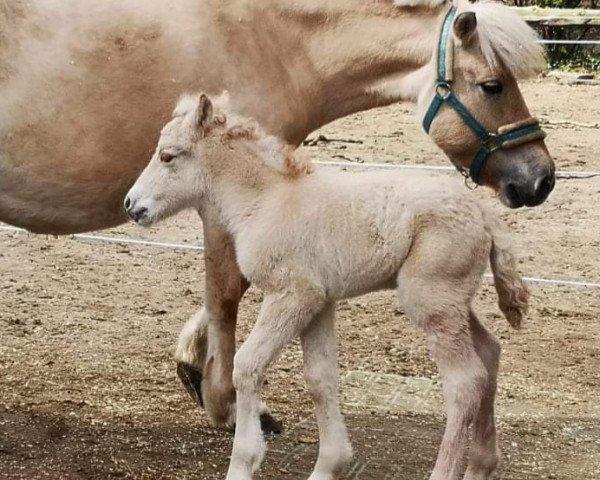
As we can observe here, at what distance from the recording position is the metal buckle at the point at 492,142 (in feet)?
13.2

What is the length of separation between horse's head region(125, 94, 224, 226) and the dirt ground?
1.13 meters

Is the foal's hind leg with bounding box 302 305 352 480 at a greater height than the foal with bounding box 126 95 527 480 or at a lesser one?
lesser

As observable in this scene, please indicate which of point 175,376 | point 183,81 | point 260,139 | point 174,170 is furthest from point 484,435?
point 175,376

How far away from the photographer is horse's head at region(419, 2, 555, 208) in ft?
13.1

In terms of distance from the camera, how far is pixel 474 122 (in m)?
4.05

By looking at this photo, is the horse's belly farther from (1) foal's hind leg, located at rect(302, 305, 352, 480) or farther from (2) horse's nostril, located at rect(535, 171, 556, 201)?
(2) horse's nostril, located at rect(535, 171, 556, 201)

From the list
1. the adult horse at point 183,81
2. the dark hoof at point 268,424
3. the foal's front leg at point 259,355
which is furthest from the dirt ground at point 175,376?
the adult horse at point 183,81

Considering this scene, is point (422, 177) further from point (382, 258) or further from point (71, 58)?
point (71, 58)

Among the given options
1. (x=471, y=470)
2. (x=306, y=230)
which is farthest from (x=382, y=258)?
(x=471, y=470)

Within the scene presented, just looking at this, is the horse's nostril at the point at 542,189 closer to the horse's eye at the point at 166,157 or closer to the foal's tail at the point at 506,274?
the foal's tail at the point at 506,274

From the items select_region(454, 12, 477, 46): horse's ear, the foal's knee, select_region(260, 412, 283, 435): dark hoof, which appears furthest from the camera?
select_region(260, 412, 283, 435): dark hoof

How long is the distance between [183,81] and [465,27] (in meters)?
1.06

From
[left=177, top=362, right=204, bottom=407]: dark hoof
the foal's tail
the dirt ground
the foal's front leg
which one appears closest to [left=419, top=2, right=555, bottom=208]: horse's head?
the foal's tail

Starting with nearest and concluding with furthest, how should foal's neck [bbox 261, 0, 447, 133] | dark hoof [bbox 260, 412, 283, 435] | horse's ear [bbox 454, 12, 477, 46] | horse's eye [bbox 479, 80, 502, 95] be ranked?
horse's ear [bbox 454, 12, 477, 46], horse's eye [bbox 479, 80, 502, 95], foal's neck [bbox 261, 0, 447, 133], dark hoof [bbox 260, 412, 283, 435]
